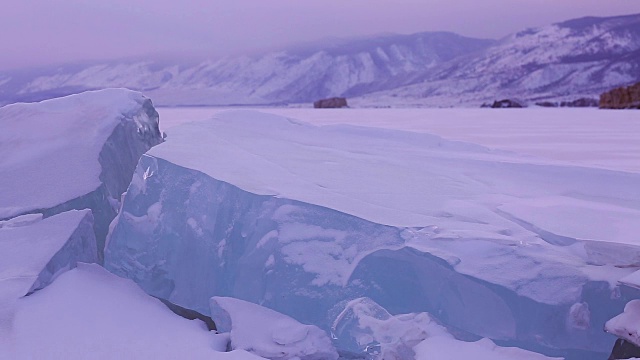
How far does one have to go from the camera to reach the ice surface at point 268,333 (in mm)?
1986

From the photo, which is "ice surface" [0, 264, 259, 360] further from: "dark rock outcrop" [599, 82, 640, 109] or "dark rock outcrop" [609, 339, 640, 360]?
"dark rock outcrop" [599, 82, 640, 109]

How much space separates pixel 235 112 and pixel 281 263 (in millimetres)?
2240

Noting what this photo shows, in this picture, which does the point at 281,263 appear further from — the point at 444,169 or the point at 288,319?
the point at 444,169

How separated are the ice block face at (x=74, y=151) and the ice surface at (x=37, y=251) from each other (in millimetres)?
175

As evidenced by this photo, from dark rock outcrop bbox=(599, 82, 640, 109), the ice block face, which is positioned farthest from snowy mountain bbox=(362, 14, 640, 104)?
the ice block face

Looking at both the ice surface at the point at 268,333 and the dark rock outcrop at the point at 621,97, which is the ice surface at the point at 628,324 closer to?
the ice surface at the point at 268,333

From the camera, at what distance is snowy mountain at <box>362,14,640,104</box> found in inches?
2820

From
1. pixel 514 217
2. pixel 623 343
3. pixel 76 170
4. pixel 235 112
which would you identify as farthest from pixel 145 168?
pixel 623 343

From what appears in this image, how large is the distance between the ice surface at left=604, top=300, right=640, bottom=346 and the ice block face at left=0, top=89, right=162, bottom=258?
2.24 m

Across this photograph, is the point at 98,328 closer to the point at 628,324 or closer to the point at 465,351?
the point at 465,351

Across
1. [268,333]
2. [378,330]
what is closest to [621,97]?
[378,330]

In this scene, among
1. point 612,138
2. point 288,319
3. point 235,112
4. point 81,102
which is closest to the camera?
point 288,319

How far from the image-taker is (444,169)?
9.99ft

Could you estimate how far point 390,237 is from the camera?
212 centimetres
